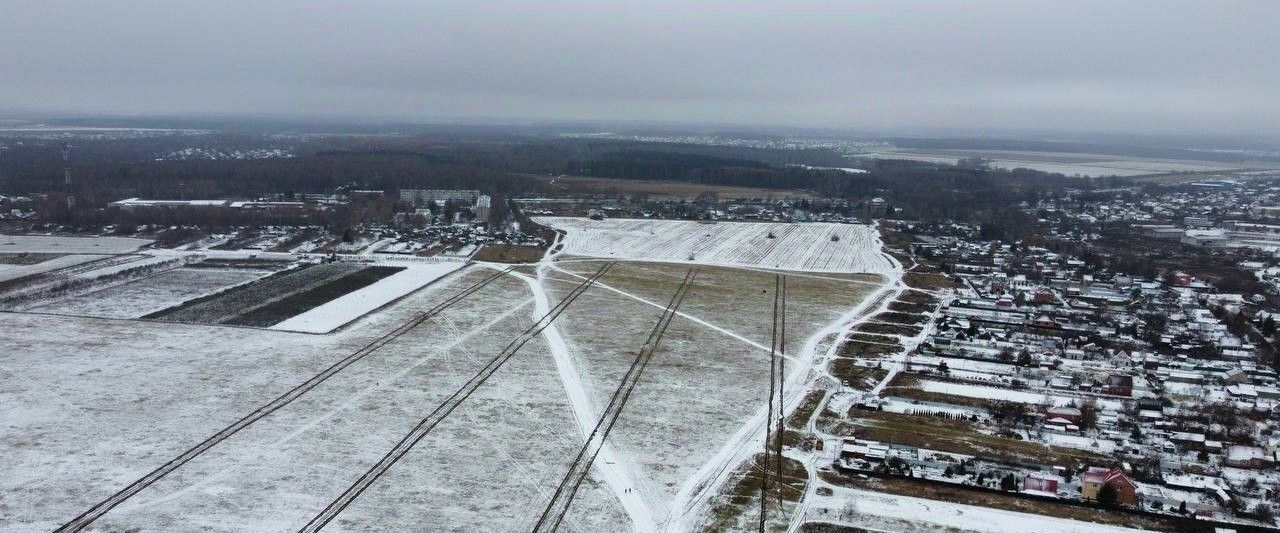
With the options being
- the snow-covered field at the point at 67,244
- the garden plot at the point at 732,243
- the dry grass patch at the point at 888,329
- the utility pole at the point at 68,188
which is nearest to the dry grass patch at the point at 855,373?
the dry grass patch at the point at 888,329

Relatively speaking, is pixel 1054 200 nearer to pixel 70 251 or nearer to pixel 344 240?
pixel 344 240

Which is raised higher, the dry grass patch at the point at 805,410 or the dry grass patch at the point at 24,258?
the dry grass patch at the point at 24,258

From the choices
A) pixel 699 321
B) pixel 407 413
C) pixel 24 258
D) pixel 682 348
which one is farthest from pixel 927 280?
pixel 24 258

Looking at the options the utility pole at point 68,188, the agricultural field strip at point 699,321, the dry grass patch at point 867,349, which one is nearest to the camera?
the dry grass patch at point 867,349

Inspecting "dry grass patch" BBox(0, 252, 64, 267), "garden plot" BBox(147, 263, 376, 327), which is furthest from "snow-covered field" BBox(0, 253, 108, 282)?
"garden plot" BBox(147, 263, 376, 327)

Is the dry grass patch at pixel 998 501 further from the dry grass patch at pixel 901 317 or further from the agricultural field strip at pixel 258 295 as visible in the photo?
the agricultural field strip at pixel 258 295
